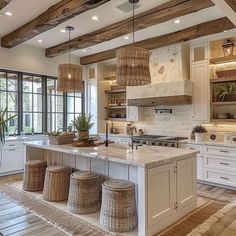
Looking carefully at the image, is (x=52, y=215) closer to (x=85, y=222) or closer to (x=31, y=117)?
(x=85, y=222)

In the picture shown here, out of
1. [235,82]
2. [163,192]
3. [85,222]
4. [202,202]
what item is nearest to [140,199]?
[163,192]

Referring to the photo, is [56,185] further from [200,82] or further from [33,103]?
[200,82]

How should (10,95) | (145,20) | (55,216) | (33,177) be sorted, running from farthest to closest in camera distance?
1. (10,95)
2. (33,177)
3. (145,20)
4. (55,216)

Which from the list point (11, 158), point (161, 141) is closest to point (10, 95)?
point (11, 158)

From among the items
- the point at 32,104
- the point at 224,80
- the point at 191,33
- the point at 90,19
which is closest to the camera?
the point at 90,19

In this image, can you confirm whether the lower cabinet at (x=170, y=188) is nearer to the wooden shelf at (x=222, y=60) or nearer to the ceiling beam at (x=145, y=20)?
the ceiling beam at (x=145, y=20)

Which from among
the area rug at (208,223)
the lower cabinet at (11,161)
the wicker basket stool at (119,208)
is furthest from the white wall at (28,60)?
the area rug at (208,223)

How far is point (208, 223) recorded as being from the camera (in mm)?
3203

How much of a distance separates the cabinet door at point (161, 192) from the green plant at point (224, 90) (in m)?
2.89

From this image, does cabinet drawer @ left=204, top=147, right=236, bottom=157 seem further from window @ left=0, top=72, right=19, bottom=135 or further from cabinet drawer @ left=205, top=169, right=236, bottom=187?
window @ left=0, top=72, right=19, bottom=135

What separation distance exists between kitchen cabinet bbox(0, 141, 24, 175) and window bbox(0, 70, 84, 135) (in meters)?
0.61

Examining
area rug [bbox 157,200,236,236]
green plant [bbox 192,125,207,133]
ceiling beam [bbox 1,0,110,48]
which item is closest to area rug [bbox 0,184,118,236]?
area rug [bbox 157,200,236,236]

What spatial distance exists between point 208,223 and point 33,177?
2999mm

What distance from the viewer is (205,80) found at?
17.9 feet
